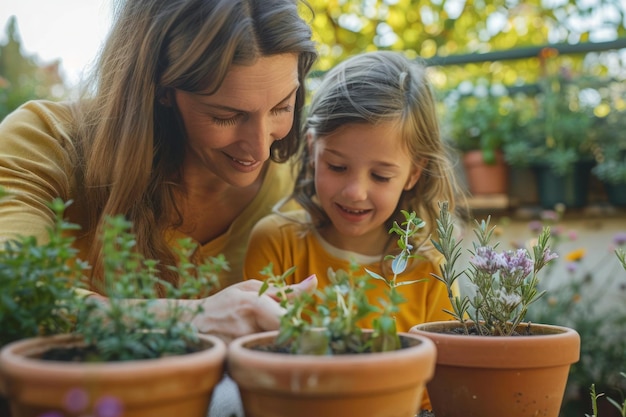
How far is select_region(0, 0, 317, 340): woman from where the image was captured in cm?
137

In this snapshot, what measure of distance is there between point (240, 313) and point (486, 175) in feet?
9.65

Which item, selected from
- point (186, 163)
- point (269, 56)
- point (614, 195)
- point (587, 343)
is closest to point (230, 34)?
point (269, 56)

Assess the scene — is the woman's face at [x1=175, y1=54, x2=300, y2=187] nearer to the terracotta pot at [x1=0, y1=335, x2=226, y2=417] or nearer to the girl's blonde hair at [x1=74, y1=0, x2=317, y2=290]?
the girl's blonde hair at [x1=74, y1=0, x2=317, y2=290]

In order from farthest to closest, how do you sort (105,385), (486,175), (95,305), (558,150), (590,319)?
(486,175) → (558,150) → (590,319) → (95,305) → (105,385)

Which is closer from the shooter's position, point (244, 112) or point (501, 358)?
point (501, 358)

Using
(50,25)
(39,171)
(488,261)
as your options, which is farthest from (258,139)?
(50,25)

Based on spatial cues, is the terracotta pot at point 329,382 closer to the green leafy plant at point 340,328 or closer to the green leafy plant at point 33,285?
the green leafy plant at point 340,328

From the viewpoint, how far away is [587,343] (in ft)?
10.1

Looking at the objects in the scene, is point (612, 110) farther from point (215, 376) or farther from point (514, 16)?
point (215, 376)

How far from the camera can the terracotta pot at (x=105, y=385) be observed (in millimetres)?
595

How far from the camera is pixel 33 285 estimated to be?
0.75m

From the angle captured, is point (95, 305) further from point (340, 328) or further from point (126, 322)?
point (340, 328)

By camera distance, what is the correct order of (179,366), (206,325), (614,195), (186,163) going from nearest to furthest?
(179,366) → (206,325) → (186,163) → (614,195)

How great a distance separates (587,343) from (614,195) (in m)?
0.85
